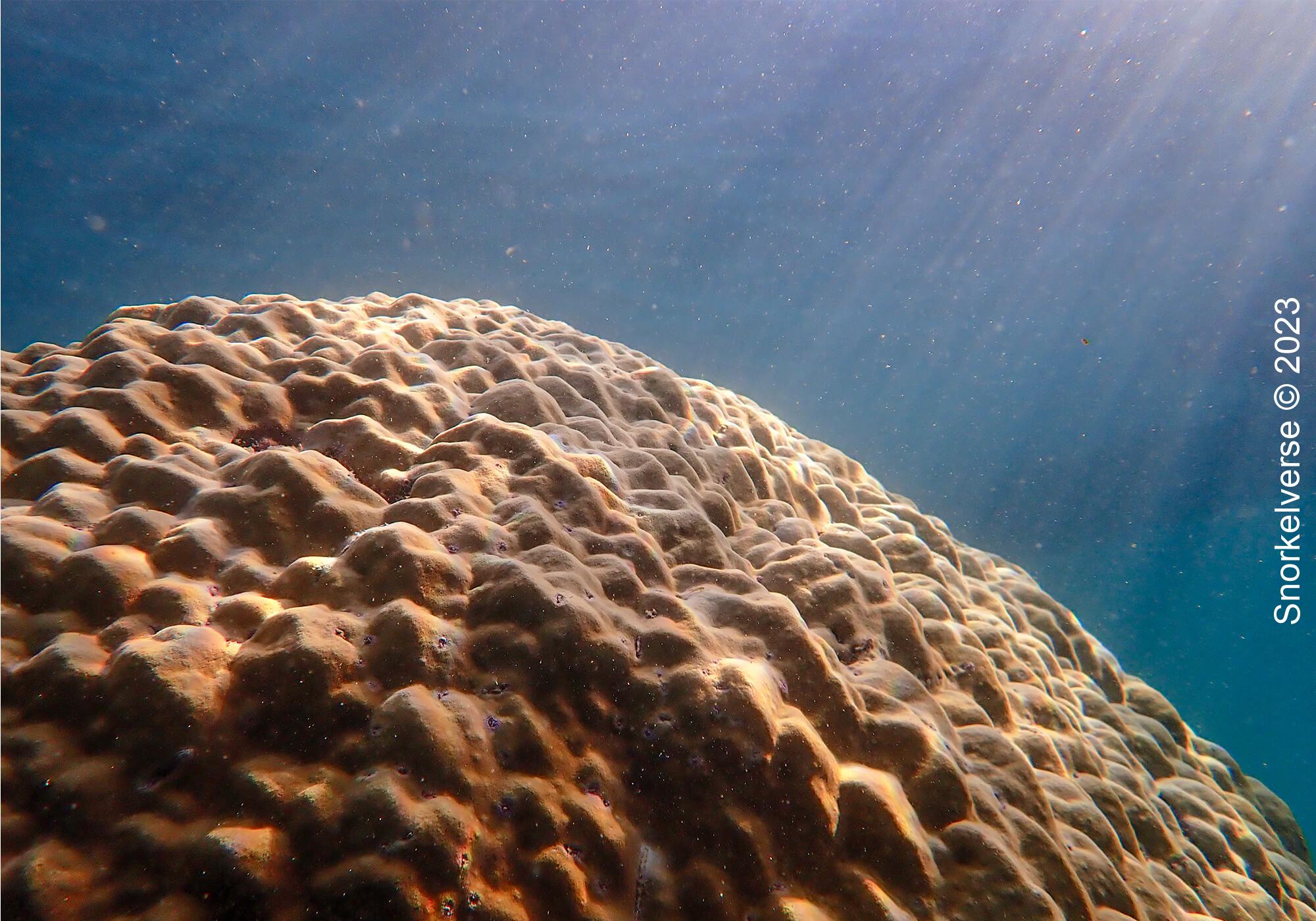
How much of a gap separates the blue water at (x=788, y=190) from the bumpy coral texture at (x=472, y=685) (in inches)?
828

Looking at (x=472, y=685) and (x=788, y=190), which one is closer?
(x=472, y=685)

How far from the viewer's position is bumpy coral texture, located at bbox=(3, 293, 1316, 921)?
155 centimetres

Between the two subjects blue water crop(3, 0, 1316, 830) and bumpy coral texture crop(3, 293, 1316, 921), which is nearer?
bumpy coral texture crop(3, 293, 1316, 921)

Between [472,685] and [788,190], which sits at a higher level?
[788,190]

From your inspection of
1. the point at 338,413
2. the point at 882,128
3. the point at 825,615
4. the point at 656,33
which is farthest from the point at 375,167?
the point at 825,615

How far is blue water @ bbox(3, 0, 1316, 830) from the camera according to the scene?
18.9 metres

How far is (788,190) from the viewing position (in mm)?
27016

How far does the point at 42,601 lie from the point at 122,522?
37 cm

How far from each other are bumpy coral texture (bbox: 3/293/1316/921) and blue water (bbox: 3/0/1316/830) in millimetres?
21029

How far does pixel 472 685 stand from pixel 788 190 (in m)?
29.1

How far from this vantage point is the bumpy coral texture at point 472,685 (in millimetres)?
1546

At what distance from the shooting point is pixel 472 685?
192 cm

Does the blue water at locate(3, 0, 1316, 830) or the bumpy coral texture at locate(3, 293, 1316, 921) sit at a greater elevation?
the blue water at locate(3, 0, 1316, 830)

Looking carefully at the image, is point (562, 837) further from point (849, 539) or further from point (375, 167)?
point (375, 167)
